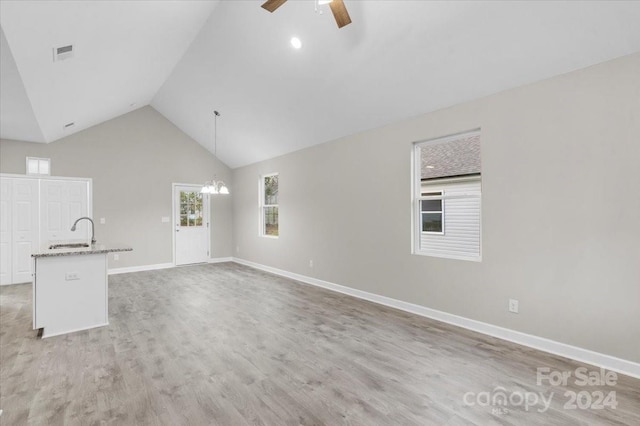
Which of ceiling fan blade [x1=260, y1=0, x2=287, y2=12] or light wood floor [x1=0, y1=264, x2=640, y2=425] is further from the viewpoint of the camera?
ceiling fan blade [x1=260, y1=0, x2=287, y2=12]

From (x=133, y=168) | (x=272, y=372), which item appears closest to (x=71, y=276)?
(x=272, y=372)

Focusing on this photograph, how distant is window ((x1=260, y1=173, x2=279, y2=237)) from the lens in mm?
7094

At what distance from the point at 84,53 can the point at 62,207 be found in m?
4.13

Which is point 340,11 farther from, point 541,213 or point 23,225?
point 23,225

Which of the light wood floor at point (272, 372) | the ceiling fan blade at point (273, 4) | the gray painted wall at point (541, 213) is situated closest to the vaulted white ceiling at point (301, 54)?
the gray painted wall at point (541, 213)

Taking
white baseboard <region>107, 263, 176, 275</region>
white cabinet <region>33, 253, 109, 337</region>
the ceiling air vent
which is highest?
the ceiling air vent

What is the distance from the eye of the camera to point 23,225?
600cm

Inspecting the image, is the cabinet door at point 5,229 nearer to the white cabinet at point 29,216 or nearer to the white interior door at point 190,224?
the white cabinet at point 29,216

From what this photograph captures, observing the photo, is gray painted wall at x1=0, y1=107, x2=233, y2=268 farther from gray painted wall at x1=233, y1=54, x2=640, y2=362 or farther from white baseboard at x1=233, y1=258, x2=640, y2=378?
gray painted wall at x1=233, y1=54, x2=640, y2=362

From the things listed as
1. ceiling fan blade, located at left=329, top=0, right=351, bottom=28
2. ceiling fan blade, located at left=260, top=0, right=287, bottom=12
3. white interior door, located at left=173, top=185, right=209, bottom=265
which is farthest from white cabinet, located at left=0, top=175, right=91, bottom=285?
ceiling fan blade, located at left=329, top=0, right=351, bottom=28

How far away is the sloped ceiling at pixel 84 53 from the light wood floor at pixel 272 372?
9.23ft

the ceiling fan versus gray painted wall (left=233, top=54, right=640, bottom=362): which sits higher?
the ceiling fan

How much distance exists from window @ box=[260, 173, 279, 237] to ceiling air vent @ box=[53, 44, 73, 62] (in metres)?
4.01

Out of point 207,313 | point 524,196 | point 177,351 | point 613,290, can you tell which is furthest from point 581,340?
point 207,313
